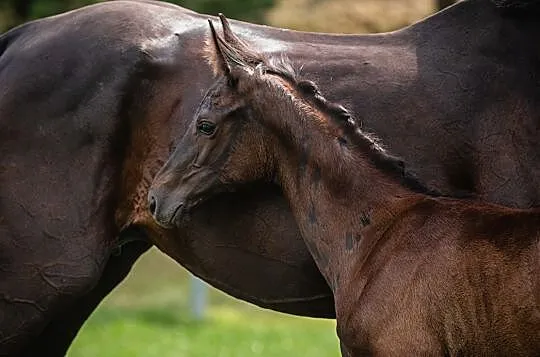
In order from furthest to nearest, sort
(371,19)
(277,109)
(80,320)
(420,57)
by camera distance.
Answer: (371,19) → (80,320) → (420,57) → (277,109)

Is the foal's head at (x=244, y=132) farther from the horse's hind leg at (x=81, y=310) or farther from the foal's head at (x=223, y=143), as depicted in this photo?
the horse's hind leg at (x=81, y=310)

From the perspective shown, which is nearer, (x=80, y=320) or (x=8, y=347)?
(x=8, y=347)

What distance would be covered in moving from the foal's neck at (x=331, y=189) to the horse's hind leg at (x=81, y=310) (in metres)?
1.37

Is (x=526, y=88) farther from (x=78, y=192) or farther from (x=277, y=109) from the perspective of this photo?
(x=78, y=192)

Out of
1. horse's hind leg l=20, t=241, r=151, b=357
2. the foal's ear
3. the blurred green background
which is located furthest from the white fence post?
the foal's ear

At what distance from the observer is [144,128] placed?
5.75 m

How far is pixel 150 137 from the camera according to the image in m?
5.73

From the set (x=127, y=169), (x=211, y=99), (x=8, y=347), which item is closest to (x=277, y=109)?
(x=211, y=99)

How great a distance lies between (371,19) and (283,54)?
1057cm

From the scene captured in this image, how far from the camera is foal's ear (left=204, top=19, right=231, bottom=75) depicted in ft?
16.9

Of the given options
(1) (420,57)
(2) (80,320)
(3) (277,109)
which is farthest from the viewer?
(2) (80,320)

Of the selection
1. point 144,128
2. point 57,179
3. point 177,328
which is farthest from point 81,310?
point 177,328

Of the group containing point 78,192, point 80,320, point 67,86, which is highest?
point 67,86

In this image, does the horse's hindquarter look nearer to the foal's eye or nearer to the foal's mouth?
the foal's mouth
